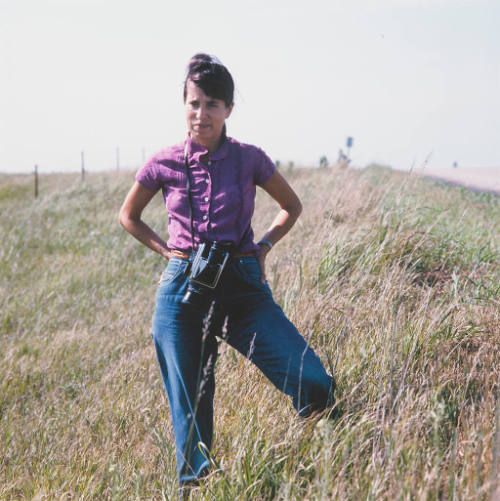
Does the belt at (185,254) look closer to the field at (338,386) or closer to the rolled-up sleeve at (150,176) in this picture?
the rolled-up sleeve at (150,176)

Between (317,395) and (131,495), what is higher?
(317,395)

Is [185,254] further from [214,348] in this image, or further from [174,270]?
[214,348]

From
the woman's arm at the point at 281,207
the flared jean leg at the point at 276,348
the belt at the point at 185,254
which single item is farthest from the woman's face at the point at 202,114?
the flared jean leg at the point at 276,348

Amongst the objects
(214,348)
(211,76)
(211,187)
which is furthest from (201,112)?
(214,348)

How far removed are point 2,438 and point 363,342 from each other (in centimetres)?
221

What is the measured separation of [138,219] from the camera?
102 inches

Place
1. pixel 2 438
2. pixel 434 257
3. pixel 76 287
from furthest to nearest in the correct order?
pixel 76 287 < pixel 434 257 < pixel 2 438

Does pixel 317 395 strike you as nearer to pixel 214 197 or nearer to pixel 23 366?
pixel 214 197

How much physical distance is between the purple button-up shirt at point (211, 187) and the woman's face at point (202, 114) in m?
0.05

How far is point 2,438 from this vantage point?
2971 millimetres

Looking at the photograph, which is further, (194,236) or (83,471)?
(83,471)

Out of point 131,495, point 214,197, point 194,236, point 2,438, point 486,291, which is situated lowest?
point 2,438

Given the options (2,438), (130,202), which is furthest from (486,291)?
(2,438)

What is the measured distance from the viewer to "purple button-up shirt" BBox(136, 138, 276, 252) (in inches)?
86.9
